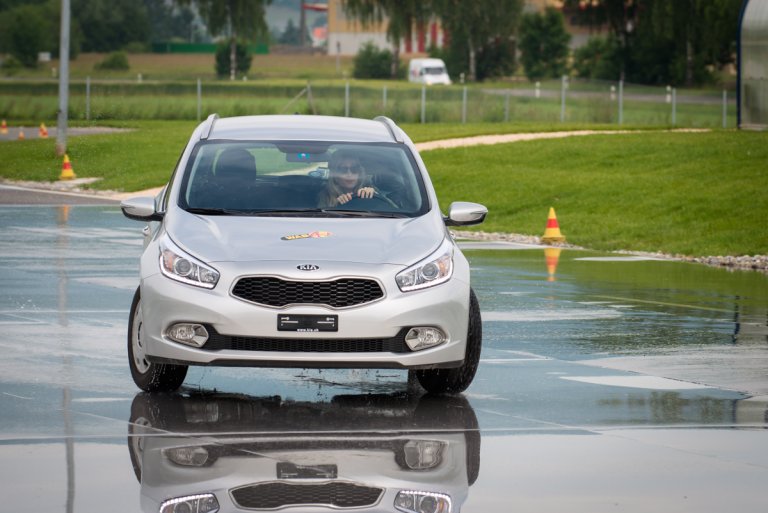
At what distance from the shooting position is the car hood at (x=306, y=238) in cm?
1037

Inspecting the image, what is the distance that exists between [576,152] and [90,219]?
13.4 m

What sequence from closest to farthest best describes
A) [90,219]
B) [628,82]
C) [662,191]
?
[90,219]
[662,191]
[628,82]

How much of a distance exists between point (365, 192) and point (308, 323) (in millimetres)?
1649

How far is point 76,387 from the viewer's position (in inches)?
435

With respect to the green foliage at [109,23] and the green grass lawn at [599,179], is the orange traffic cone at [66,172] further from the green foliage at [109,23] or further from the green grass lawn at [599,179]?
the green foliage at [109,23]

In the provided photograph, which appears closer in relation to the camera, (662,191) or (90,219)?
(90,219)

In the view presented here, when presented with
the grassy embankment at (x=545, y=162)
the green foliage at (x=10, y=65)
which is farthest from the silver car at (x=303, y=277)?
the green foliage at (x=10, y=65)

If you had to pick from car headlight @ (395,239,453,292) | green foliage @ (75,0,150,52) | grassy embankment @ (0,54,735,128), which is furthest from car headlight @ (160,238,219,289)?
green foliage @ (75,0,150,52)

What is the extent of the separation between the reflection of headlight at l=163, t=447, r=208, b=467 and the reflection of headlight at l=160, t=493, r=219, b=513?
2.48 feet

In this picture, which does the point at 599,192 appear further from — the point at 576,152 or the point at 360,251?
the point at 360,251

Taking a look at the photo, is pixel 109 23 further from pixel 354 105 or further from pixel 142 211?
pixel 142 211

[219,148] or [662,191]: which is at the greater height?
[219,148]

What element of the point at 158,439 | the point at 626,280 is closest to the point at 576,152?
the point at 626,280

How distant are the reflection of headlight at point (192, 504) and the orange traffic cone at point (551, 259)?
1172 cm
